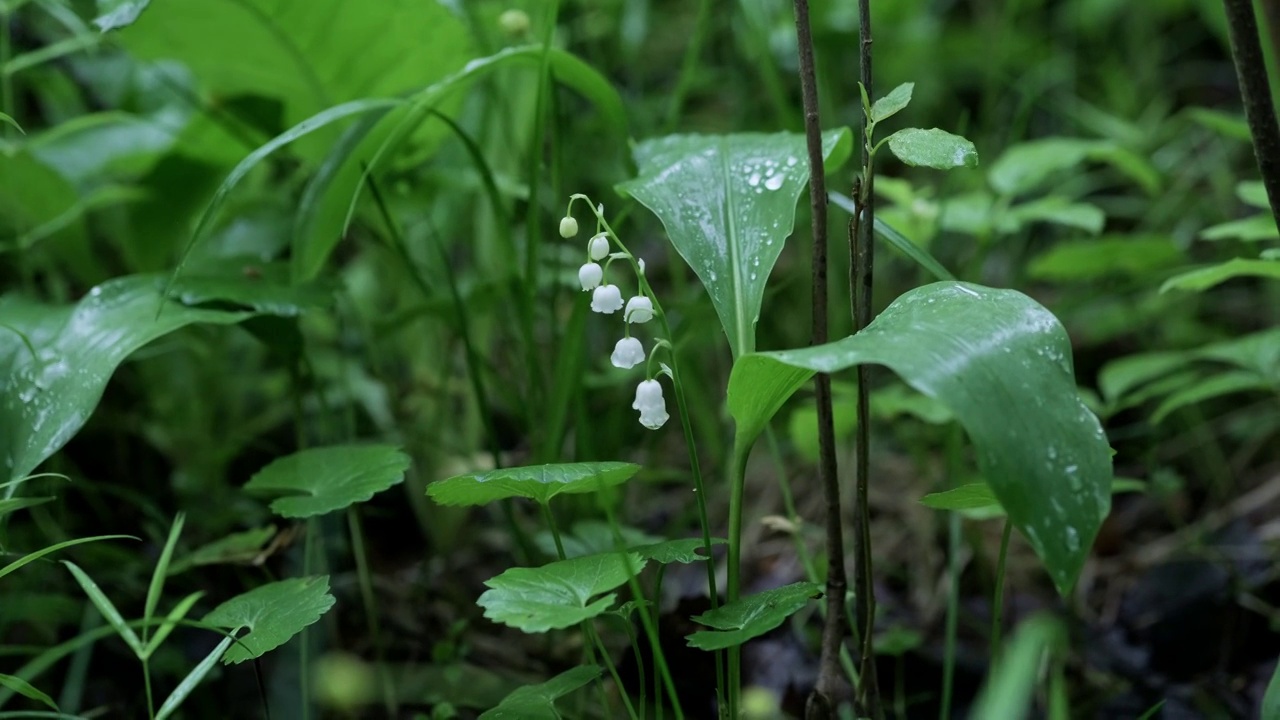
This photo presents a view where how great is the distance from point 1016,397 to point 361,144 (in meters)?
0.70

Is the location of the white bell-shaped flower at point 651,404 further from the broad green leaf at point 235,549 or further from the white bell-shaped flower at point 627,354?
the broad green leaf at point 235,549

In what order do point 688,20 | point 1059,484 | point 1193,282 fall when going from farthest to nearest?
point 688,20
point 1193,282
point 1059,484

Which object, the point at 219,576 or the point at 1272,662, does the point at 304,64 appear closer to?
the point at 219,576

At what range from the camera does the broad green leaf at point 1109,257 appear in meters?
1.30

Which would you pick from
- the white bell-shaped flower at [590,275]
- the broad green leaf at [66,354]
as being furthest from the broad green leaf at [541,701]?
the broad green leaf at [66,354]

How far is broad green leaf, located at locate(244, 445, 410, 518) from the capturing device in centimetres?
81

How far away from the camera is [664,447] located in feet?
5.24

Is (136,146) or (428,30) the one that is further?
(136,146)

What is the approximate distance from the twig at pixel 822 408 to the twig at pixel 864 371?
0.07 ft

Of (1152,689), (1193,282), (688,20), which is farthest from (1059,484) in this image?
(688,20)

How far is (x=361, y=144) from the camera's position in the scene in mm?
979

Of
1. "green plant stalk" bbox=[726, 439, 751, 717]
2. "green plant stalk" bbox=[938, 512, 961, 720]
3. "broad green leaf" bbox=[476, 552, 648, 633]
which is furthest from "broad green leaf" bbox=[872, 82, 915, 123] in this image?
"green plant stalk" bbox=[938, 512, 961, 720]

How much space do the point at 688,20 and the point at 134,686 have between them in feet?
6.33

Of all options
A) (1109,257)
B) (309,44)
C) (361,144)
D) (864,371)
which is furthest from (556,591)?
(1109,257)
